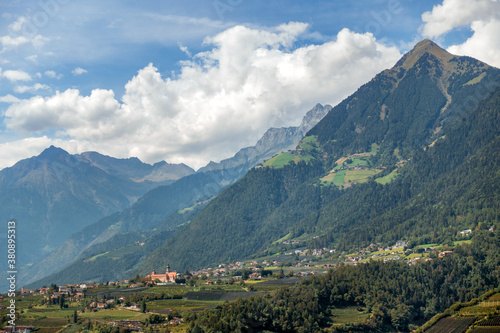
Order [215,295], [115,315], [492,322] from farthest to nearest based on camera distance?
[215,295], [115,315], [492,322]

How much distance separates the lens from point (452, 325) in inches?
4038

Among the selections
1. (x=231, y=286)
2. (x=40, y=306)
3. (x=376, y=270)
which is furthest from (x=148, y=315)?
(x=376, y=270)

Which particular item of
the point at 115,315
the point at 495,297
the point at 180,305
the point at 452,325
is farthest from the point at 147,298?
the point at 495,297

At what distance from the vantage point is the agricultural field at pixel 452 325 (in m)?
96.6

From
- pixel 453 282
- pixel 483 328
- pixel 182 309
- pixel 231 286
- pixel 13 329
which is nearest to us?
pixel 483 328

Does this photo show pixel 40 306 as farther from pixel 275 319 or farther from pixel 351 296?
pixel 351 296

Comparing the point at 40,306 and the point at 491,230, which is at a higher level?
the point at 491,230

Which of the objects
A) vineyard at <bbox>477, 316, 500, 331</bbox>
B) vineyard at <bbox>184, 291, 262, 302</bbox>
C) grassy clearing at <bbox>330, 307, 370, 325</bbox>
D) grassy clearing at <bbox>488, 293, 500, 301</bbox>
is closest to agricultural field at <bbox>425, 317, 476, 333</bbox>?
vineyard at <bbox>477, 316, 500, 331</bbox>

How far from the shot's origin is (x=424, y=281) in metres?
147

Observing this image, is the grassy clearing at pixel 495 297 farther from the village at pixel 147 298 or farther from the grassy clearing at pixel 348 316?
the village at pixel 147 298

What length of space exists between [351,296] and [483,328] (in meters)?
51.1

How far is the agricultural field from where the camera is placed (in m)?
96.6

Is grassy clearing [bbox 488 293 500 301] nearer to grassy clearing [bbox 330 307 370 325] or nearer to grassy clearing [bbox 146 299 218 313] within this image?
grassy clearing [bbox 330 307 370 325]

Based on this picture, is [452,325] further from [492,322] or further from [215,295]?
[215,295]
